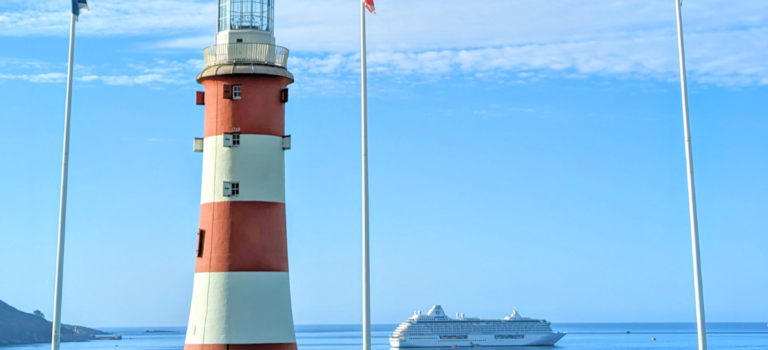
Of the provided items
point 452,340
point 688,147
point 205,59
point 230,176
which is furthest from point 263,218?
point 452,340

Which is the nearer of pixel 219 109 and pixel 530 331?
pixel 219 109

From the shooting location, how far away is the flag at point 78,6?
18.4 m

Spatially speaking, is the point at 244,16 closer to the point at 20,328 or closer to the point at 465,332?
the point at 465,332

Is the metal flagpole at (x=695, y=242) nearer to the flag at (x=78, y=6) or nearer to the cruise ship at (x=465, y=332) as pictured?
the flag at (x=78, y=6)

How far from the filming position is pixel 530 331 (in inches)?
4875

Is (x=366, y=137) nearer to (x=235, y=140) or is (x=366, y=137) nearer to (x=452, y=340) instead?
(x=235, y=140)

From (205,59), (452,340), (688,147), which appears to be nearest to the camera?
(688,147)

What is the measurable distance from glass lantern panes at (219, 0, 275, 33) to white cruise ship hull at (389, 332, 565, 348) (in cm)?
10031

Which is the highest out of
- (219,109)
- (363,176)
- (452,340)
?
(219,109)

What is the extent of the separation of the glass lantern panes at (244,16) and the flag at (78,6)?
2.63m

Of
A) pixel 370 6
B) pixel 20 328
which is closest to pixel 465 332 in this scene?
pixel 370 6

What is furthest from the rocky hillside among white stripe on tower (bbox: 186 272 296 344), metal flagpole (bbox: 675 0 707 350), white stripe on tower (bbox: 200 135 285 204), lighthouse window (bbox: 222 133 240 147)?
metal flagpole (bbox: 675 0 707 350)

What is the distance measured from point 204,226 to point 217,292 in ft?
4.40

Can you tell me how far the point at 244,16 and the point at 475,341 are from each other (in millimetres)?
104895
